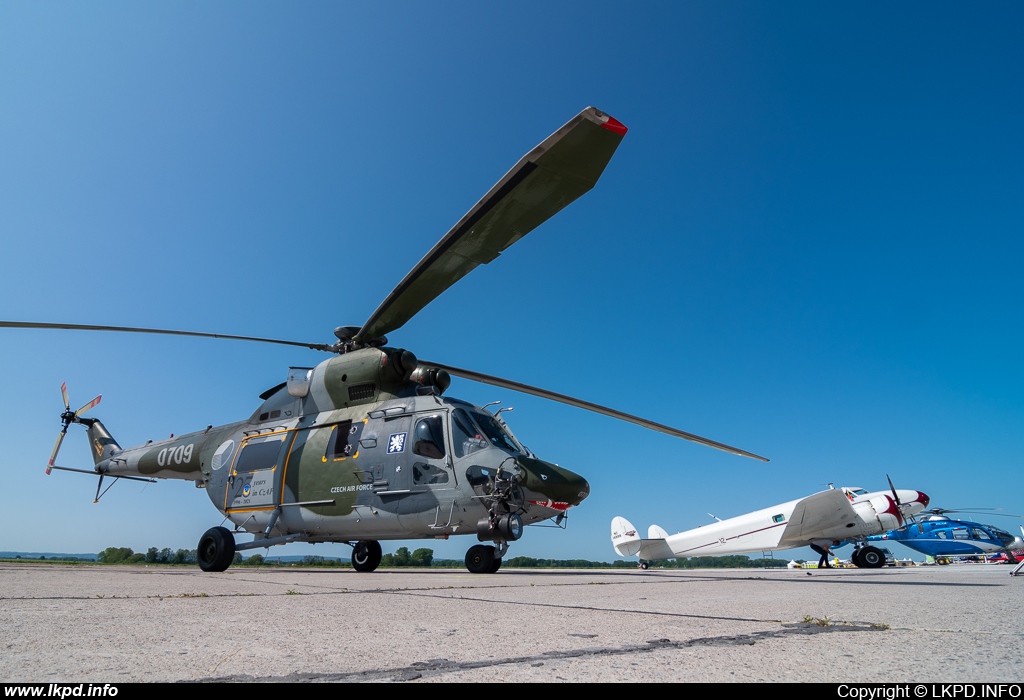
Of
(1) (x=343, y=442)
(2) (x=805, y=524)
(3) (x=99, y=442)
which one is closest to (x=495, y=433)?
(1) (x=343, y=442)

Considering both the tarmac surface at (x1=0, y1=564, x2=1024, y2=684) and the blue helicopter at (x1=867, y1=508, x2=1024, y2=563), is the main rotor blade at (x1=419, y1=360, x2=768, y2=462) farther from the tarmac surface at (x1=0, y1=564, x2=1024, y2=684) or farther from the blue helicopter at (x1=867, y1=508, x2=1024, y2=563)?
the blue helicopter at (x1=867, y1=508, x2=1024, y2=563)

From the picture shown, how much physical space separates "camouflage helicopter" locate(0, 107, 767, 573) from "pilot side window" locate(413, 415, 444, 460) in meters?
0.02

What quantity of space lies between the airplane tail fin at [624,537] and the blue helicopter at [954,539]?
1924cm

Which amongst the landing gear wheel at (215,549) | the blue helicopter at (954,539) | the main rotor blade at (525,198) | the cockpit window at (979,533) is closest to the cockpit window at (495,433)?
the main rotor blade at (525,198)

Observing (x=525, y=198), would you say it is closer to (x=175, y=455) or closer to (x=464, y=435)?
(x=464, y=435)

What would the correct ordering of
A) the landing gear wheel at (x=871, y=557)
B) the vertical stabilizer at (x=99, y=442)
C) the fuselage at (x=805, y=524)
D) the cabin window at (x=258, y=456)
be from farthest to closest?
the landing gear wheel at (x=871, y=557) → the fuselage at (x=805, y=524) → the vertical stabilizer at (x=99, y=442) → the cabin window at (x=258, y=456)

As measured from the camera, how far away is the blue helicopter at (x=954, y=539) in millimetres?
32812

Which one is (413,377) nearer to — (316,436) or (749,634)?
(316,436)

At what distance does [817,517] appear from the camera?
1766 cm

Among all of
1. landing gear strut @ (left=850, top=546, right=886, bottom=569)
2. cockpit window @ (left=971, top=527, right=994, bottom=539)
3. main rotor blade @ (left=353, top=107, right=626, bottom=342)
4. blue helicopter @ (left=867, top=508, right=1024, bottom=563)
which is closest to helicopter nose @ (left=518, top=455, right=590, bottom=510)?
main rotor blade @ (left=353, top=107, right=626, bottom=342)

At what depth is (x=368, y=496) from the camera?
8.84 metres

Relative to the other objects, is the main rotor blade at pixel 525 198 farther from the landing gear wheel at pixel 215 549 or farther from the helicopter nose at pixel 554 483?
the landing gear wheel at pixel 215 549

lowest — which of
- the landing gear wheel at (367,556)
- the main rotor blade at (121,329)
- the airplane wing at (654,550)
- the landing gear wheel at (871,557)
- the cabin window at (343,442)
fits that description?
the airplane wing at (654,550)

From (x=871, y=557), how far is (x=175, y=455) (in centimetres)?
2219
